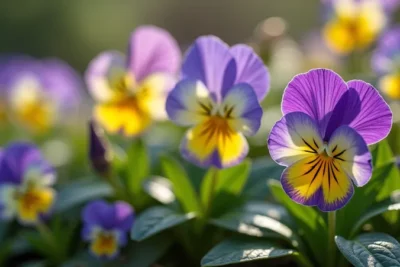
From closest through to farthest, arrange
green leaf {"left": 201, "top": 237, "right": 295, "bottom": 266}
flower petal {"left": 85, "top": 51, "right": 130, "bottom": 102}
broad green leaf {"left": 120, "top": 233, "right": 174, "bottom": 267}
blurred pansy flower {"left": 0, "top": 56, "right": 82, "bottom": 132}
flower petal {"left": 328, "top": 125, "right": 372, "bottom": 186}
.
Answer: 1. flower petal {"left": 328, "top": 125, "right": 372, "bottom": 186}
2. green leaf {"left": 201, "top": 237, "right": 295, "bottom": 266}
3. broad green leaf {"left": 120, "top": 233, "right": 174, "bottom": 267}
4. flower petal {"left": 85, "top": 51, "right": 130, "bottom": 102}
5. blurred pansy flower {"left": 0, "top": 56, "right": 82, "bottom": 132}

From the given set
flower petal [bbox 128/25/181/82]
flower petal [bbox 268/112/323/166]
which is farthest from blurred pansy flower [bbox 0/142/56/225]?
flower petal [bbox 268/112/323/166]

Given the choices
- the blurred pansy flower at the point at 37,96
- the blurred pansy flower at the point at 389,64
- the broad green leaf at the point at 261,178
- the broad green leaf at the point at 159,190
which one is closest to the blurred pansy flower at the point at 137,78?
the broad green leaf at the point at 159,190

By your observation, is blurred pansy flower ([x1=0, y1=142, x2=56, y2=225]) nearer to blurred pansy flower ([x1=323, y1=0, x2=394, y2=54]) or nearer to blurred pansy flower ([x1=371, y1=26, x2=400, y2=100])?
blurred pansy flower ([x1=371, y1=26, x2=400, y2=100])

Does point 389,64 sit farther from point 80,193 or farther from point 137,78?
point 80,193

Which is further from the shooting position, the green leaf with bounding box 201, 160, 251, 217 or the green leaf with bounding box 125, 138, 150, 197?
the green leaf with bounding box 125, 138, 150, 197

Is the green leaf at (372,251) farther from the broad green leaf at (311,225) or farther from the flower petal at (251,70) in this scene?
the flower petal at (251,70)

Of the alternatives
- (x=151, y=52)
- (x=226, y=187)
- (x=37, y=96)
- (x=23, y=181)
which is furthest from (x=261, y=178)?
(x=37, y=96)

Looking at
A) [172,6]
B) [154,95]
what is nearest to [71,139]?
[154,95]
